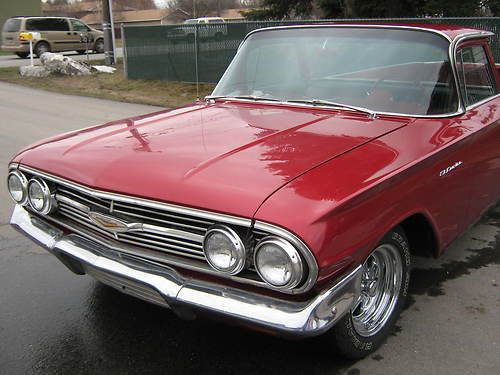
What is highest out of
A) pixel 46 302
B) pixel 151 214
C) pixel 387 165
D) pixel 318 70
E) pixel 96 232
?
pixel 318 70

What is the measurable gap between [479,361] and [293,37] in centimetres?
250

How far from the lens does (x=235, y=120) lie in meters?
3.42

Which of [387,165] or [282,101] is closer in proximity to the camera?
[387,165]

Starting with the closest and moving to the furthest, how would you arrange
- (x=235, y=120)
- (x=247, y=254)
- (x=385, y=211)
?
(x=247, y=254) < (x=385, y=211) < (x=235, y=120)

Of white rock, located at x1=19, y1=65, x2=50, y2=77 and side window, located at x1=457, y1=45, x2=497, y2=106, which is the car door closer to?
side window, located at x1=457, y1=45, x2=497, y2=106

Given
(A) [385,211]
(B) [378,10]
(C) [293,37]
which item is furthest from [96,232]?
(B) [378,10]

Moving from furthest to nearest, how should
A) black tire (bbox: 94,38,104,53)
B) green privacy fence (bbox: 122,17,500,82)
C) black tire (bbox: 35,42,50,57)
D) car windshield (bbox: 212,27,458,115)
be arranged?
black tire (bbox: 94,38,104,53), black tire (bbox: 35,42,50,57), green privacy fence (bbox: 122,17,500,82), car windshield (bbox: 212,27,458,115)

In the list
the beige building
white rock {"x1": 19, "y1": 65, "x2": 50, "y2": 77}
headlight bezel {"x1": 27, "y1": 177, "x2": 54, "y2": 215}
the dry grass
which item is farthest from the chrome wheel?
the beige building

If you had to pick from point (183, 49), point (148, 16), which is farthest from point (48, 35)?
point (148, 16)

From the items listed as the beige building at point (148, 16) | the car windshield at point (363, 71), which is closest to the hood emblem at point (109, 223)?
the car windshield at point (363, 71)

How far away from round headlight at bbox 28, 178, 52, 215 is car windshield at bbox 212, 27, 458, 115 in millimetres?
1606

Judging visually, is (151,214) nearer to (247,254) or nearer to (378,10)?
(247,254)

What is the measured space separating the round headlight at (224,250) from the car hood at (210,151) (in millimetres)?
104

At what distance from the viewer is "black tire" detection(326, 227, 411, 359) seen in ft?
8.75
